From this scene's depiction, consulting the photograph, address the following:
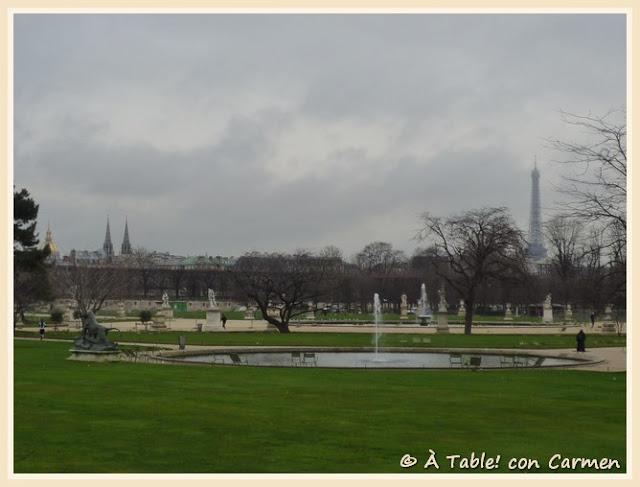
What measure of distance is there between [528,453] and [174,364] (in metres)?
19.5

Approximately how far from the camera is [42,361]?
32875 millimetres

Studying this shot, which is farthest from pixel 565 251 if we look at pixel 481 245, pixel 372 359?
pixel 372 359

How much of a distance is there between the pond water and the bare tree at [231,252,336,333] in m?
20.2

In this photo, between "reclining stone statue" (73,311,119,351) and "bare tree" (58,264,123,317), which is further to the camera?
"bare tree" (58,264,123,317)

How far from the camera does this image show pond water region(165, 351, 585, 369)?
34.2 metres

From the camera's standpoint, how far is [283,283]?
65.1 metres

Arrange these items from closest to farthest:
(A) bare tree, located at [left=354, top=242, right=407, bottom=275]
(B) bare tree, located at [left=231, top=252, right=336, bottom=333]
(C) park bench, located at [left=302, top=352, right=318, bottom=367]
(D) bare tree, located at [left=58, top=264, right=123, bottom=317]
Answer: (C) park bench, located at [left=302, top=352, right=318, bottom=367] → (B) bare tree, located at [left=231, top=252, right=336, bottom=333] → (D) bare tree, located at [left=58, top=264, right=123, bottom=317] → (A) bare tree, located at [left=354, top=242, right=407, bottom=275]

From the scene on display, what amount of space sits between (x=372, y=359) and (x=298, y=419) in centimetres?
1933

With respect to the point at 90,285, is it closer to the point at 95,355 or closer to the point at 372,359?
the point at 372,359

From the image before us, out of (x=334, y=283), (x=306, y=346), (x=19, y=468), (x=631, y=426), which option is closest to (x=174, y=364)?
(x=306, y=346)

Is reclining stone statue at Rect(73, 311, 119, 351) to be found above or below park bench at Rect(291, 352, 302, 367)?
above

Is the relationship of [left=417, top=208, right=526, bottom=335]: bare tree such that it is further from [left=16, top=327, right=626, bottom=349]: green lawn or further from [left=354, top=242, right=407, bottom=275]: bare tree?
[left=354, top=242, right=407, bottom=275]: bare tree

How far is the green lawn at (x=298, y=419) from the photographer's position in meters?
14.1

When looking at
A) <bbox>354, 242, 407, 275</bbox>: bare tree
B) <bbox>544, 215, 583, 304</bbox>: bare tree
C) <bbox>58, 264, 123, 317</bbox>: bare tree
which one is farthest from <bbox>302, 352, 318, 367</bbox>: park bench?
<bbox>354, 242, 407, 275</bbox>: bare tree
